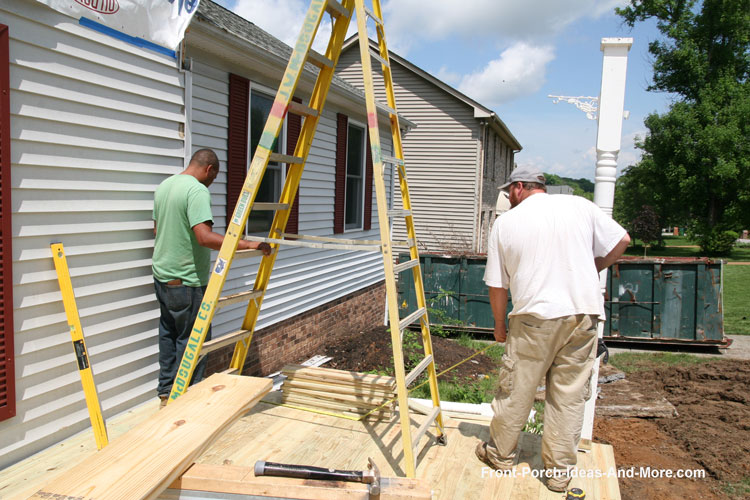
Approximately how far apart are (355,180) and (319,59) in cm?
573

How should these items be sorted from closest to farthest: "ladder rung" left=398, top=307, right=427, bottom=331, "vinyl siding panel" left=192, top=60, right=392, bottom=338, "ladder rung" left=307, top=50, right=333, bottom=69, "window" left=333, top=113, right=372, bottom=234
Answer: "ladder rung" left=398, top=307, right=427, bottom=331 < "ladder rung" left=307, top=50, right=333, bottom=69 < "vinyl siding panel" left=192, top=60, right=392, bottom=338 < "window" left=333, top=113, right=372, bottom=234

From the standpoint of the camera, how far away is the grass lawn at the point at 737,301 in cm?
1063

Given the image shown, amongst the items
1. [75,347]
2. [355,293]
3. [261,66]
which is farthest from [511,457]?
[355,293]

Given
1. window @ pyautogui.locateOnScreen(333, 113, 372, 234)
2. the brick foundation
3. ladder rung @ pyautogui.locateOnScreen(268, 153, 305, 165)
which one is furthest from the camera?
window @ pyautogui.locateOnScreen(333, 113, 372, 234)

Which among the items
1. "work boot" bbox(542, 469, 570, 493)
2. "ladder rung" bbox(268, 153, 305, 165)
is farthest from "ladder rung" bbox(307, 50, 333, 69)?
"work boot" bbox(542, 469, 570, 493)

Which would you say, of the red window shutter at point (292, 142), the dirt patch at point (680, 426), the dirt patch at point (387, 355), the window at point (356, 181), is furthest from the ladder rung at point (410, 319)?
the window at point (356, 181)

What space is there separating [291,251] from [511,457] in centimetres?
427

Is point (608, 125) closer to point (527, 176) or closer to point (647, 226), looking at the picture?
point (527, 176)

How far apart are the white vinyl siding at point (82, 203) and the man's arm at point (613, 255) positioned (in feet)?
11.1

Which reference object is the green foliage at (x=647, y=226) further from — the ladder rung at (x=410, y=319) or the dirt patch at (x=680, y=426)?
the ladder rung at (x=410, y=319)

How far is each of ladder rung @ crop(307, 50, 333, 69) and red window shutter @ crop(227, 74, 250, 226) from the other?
82.2 inches

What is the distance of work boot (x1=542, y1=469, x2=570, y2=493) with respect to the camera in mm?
3004

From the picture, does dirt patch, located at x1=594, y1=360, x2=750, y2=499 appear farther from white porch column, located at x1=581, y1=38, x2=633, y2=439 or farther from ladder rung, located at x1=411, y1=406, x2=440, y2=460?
ladder rung, located at x1=411, y1=406, x2=440, y2=460

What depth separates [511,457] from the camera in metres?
3.22
